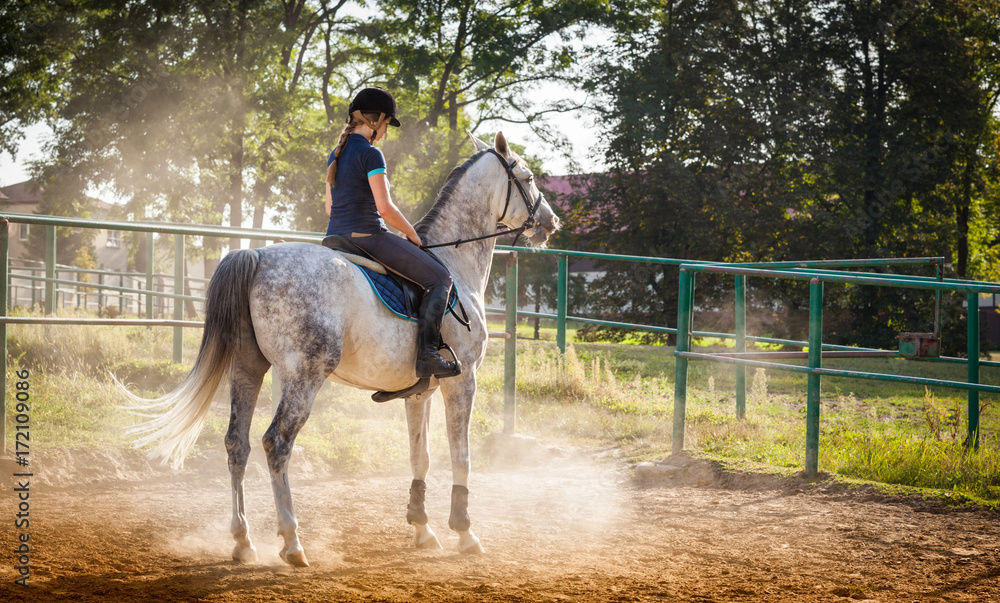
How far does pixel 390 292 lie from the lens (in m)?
4.23

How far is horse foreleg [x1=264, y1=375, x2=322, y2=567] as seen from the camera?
3.83 m

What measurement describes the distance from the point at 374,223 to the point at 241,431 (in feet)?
4.34

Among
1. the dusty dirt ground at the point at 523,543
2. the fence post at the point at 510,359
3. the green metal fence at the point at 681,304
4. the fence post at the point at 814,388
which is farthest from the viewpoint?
the fence post at the point at 510,359

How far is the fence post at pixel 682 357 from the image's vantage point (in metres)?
6.82

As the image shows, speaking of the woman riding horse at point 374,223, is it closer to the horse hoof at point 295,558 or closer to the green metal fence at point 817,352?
the horse hoof at point 295,558

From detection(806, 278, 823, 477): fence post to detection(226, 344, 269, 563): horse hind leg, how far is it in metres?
4.02

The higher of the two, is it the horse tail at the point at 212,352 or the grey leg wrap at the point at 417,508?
the horse tail at the point at 212,352

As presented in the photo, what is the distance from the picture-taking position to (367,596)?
3.31m

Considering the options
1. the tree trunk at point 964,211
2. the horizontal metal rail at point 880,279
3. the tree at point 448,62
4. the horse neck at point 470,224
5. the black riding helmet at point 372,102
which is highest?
the tree at point 448,62

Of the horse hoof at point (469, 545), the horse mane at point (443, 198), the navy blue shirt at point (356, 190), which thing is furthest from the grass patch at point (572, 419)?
the navy blue shirt at point (356, 190)

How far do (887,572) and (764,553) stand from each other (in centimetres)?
61

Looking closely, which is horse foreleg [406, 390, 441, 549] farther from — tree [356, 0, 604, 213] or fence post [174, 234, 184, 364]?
tree [356, 0, 604, 213]

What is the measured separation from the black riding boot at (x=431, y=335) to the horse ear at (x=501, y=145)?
1234mm

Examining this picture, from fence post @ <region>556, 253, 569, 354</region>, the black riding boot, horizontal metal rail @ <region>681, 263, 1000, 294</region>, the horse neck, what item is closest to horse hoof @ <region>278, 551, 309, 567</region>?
the black riding boot
